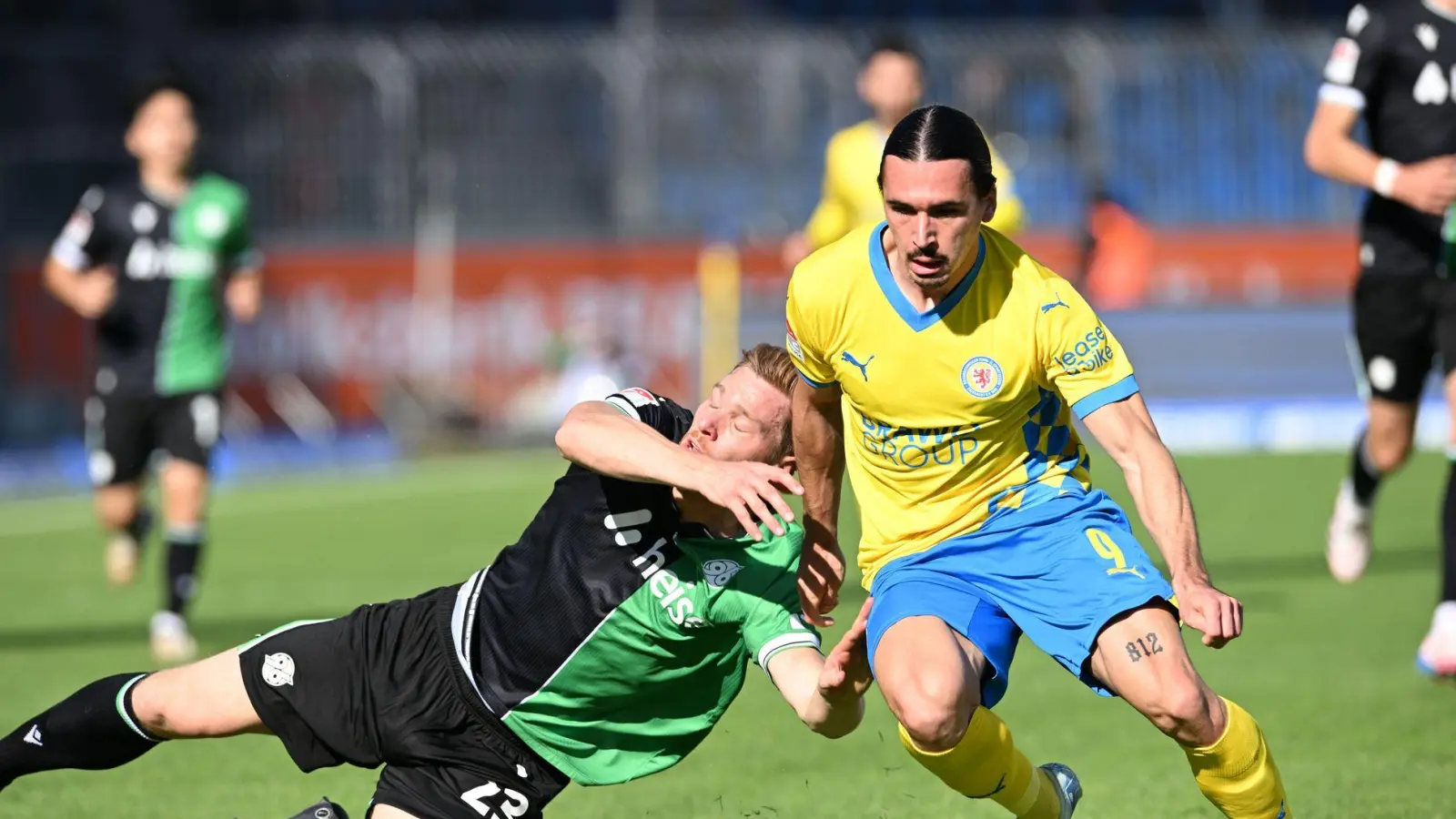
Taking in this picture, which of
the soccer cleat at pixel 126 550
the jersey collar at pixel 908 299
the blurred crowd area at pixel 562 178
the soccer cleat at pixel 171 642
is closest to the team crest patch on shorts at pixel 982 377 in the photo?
the jersey collar at pixel 908 299

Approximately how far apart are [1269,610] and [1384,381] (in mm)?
2146

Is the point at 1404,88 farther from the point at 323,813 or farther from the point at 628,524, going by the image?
the point at 323,813

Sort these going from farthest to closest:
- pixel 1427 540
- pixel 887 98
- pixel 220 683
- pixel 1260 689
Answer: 1. pixel 1427 540
2. pixel 887 98
3. pixel 1260 689
4. pixel 220 683

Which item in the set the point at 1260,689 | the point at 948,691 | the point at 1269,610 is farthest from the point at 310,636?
the point at 1269,610

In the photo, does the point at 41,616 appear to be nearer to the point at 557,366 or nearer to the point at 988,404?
the point at 988,404

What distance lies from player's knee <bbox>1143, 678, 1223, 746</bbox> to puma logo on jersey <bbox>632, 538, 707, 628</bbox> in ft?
3.40

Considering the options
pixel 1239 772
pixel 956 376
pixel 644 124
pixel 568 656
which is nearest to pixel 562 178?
pixel 644 124

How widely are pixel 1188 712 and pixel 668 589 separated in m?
1.19

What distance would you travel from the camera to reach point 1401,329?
7859 mm

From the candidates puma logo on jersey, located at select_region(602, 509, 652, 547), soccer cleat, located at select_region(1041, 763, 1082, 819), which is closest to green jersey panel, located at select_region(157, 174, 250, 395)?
puma logo on jersey, located at select_region(602, 509, 652, 547)

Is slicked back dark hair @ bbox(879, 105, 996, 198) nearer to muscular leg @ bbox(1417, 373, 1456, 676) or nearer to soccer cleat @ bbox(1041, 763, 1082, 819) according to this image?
soccer cleat @ bbox(1041, 763, 1082, 819)

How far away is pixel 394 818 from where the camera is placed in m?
4.89

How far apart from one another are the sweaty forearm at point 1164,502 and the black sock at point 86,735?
2.47 m

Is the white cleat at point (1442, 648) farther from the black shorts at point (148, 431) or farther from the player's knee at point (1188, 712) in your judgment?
the black shorts at point (148, 431)
